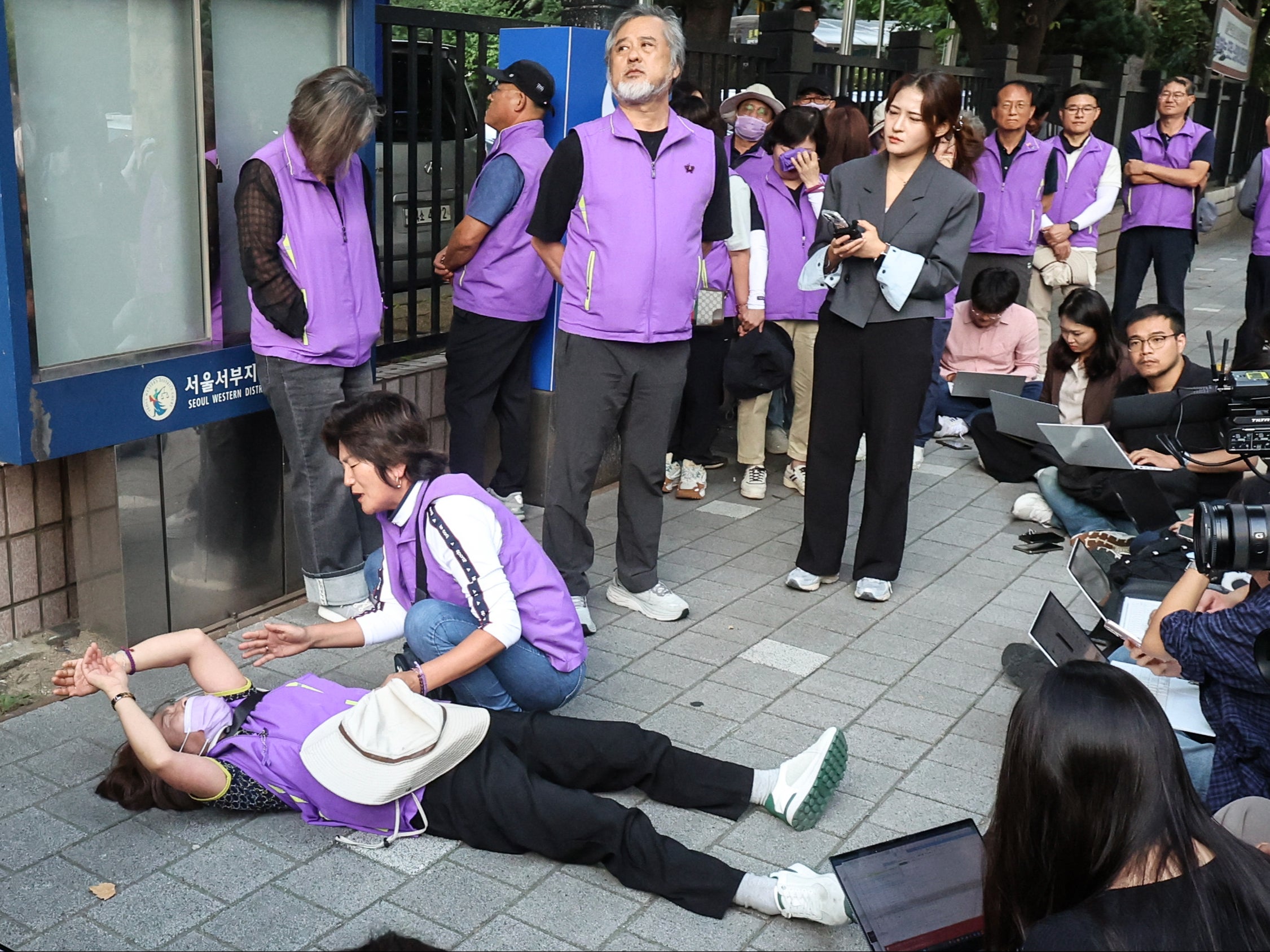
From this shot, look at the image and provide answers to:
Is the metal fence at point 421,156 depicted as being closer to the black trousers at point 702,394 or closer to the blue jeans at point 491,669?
the black trousers at point 702,394

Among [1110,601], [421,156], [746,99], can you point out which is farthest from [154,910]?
[746,99]

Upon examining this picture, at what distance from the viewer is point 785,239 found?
629 cm

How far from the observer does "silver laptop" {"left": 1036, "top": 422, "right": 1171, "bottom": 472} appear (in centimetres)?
542

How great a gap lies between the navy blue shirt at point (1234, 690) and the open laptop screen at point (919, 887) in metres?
0.71

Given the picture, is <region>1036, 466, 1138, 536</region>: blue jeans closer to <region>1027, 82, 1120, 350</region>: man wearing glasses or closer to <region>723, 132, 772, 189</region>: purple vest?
<region>723, 132, 772, 189</region>: purple vest

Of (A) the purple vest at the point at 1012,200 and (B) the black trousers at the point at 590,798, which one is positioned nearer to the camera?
(B) the black trousers at the point at 590,798

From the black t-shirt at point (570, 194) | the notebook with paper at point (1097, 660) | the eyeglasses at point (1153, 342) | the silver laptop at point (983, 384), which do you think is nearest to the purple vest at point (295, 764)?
the notebook with paper at point (1097, 660)

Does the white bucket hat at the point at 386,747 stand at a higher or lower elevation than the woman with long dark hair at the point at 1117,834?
lower

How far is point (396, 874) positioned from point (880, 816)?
1.29 meters

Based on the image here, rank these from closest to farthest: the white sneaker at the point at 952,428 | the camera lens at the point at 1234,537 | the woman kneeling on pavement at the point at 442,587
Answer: the camera lens at the point at 1234,537 < the woman kneeling on pavement at the point at 442,587 < the white sneaker at the point at 952,428

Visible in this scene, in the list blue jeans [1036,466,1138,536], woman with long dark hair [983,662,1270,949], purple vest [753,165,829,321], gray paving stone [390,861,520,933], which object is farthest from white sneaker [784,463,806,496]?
woman with long dark hair [983,662,1270,949]

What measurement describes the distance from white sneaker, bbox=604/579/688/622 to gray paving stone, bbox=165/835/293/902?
1.92m

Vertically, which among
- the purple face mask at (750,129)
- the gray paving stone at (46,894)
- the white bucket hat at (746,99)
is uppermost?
the white bucket hat at (746,99)

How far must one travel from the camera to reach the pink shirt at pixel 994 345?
736cm
